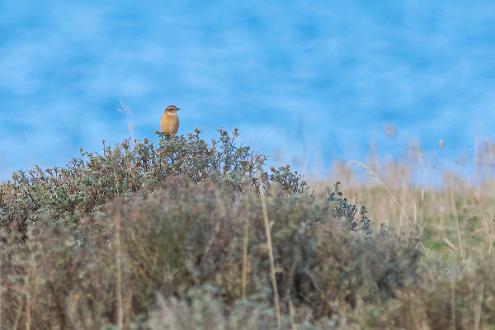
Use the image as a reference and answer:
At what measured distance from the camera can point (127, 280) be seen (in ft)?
16.1

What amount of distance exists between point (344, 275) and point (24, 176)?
5119mm

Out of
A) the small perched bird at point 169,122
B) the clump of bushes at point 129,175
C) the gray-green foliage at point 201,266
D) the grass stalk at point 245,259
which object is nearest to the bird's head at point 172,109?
the small perched bird at point 169,122

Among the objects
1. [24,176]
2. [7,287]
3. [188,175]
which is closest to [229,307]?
[7,287]

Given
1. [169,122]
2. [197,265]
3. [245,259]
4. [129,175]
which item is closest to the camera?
[245,259]

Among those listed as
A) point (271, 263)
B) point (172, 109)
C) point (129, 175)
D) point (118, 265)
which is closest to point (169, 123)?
point (172, 109)

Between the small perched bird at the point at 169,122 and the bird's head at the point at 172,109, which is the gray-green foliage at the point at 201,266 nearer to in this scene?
the small perched bird at the point at 169,122

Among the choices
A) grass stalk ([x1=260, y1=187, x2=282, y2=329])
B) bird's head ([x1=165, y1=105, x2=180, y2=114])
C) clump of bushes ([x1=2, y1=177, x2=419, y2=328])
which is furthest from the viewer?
bird's head ([x1=165, y1=105, x2=180, y2=114])

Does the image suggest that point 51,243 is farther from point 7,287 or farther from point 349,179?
point 349,179

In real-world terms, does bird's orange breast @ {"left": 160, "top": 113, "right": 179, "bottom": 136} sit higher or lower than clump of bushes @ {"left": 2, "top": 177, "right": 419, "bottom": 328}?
higher

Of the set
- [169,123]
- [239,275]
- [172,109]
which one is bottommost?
[239,275]

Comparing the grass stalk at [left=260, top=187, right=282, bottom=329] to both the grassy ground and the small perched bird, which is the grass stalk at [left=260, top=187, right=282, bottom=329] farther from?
the small perched bird

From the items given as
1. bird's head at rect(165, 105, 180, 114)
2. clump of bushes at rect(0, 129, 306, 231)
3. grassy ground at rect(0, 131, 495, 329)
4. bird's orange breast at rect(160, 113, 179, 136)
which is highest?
bird's head at rect(165, 105, 180, 114)

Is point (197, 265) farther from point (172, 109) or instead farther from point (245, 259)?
point (172, 109)

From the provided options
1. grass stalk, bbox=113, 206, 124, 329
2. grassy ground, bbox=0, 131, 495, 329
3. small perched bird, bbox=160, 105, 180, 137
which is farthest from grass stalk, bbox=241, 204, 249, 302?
small perched bird, bbox=160, 105, 180, 137
